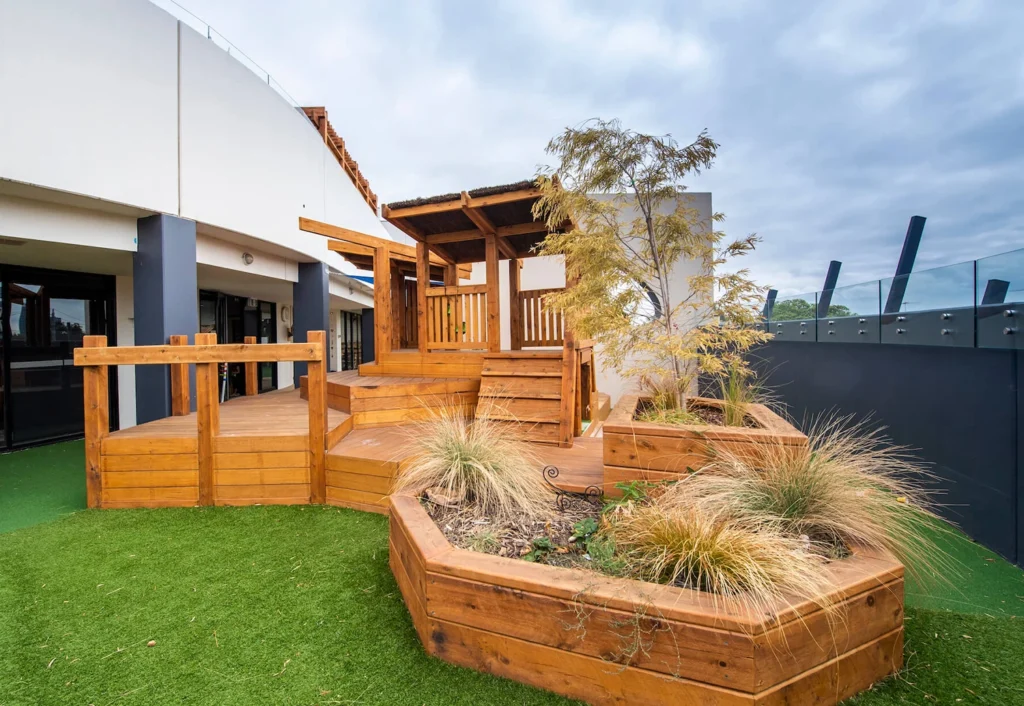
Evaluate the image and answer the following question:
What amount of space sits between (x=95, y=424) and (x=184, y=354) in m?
0.83

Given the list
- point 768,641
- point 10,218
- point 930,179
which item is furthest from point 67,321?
point 930,179

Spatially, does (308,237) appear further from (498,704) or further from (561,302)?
(498,704)

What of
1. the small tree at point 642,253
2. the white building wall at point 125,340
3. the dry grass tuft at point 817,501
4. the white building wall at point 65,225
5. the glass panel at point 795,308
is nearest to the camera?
the dry grass tuft at point 817,501

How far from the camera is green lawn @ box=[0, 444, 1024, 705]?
5.39 feet

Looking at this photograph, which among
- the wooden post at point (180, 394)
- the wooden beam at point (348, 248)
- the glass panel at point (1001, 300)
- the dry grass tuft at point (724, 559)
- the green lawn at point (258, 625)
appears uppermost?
the wooden beam at point (348, 248)

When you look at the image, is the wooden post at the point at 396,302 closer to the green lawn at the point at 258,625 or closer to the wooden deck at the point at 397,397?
the wooden deck at the point at 397,397

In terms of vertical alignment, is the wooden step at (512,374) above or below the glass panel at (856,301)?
below

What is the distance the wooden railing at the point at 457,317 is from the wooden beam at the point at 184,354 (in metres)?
2.25

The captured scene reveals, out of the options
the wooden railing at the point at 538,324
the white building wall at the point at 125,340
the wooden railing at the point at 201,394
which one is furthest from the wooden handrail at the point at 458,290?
the white building wall at the point at 125,340

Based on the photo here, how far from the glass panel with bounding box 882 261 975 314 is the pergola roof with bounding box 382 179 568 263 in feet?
11.4

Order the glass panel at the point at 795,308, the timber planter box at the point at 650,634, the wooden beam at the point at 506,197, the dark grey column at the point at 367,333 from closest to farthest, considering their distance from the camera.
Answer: the timber planter box at the point at 650,634
the wooden beam at the point at 506,197
the glass panel at the point at 795,308
the dark grey column at the point at 367,333

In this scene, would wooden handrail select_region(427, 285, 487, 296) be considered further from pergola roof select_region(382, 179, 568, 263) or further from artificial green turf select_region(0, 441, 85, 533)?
artificial green turf select_region(0, 441, 85, 533)

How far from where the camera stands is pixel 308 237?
7.73 m

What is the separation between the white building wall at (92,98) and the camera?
3.95 meters
